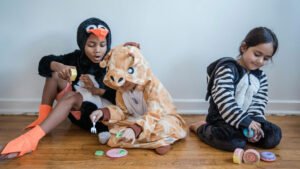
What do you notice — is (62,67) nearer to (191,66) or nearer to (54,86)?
(54,86)

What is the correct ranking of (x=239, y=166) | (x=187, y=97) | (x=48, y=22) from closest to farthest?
(x=239, y=166) < (x=48, y=22) < (x=187, y=97)

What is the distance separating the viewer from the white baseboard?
5.40ft

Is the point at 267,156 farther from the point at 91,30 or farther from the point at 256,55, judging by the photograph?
the point at 91,30

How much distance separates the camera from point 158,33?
61.9 inches

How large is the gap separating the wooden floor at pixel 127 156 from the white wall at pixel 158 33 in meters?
0.32

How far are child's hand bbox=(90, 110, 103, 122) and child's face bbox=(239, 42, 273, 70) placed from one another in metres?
0.63

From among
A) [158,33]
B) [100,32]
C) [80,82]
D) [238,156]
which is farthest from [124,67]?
[238,156]

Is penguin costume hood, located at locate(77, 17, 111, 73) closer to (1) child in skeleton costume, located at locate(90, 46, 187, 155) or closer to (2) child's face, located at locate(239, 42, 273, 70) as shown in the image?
(1) child in skeleton costume, located at locate(90, 46, 187, 155)

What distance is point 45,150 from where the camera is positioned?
1.24m

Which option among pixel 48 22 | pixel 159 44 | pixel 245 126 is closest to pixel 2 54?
pixel 48 22

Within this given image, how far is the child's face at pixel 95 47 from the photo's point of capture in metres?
1.34

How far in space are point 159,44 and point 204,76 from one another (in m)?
0.29

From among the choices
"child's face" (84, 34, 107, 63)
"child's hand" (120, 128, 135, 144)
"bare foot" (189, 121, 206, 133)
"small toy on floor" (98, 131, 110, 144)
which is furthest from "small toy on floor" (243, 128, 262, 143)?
"child's face" (84, 34, 107, 63)

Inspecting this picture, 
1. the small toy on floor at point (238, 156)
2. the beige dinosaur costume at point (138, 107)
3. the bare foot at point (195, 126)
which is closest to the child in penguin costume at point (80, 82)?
the beige dinosaur costume at point (138, 107)
